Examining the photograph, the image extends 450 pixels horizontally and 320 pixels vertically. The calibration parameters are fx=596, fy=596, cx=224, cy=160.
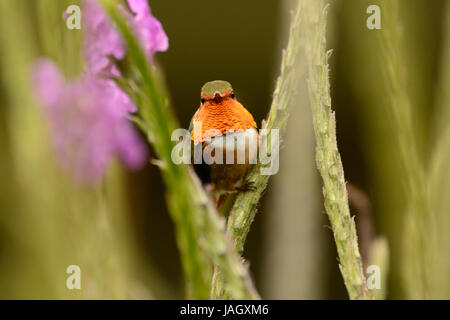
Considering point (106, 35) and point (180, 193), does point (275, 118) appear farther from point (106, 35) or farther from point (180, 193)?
point (180, 193)

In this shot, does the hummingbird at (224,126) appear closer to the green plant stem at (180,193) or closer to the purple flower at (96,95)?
the purple flower at (96,95)

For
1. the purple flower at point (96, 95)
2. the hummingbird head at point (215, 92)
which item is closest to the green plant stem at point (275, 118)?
the purple flower at point (96, 95)

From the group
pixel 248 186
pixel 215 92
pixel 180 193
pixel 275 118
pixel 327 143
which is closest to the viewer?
pixel 180 193

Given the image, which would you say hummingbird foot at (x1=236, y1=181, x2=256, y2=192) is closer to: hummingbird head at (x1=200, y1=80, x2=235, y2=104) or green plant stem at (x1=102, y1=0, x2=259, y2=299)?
hummingbird head at (x1=200, y1=80, x2=235, y2=104)

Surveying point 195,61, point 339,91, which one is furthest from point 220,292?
point 339,91

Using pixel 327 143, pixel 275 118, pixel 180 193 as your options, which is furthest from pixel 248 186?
pixel 180 193
